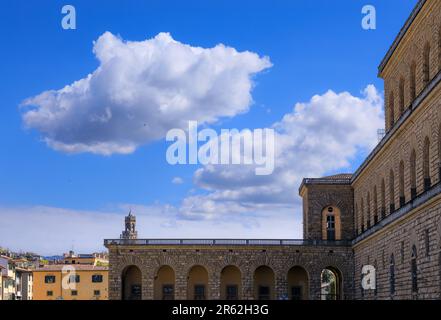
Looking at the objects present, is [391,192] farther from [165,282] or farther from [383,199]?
[165,282]

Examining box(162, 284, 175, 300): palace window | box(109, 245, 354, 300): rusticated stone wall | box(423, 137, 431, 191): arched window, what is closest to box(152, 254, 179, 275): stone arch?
box(109, 245, 354, 300): rusticated stone wall

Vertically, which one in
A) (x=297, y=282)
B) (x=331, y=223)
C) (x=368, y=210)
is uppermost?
(x=368, y=210)

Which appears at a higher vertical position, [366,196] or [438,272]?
[366,196]

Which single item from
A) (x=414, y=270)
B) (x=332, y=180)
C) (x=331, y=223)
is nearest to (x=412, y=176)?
(x=414, y=270)

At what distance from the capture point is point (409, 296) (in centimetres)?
2941

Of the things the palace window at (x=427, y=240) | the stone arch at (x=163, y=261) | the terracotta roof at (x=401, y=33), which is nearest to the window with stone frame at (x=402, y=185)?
the terracotta roof at (x=401, y=33)

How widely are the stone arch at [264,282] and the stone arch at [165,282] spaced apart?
5.82 metres

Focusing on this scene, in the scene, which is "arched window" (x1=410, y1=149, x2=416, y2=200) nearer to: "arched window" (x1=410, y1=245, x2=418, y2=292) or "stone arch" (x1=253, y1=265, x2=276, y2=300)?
"arched window" (x1=410, y1=245, x2=418, y2=292)

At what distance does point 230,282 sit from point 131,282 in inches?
277

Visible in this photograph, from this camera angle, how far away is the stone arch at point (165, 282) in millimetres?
51688

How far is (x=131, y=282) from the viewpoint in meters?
51.9
